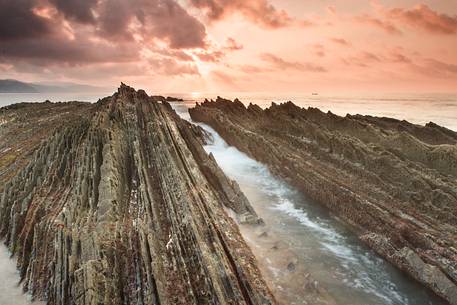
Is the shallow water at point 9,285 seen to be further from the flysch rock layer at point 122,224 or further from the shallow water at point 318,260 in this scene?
the shallow water at point 318,260

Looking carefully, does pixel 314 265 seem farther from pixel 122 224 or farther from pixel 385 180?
pixel 385 180

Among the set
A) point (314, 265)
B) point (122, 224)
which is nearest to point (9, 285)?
point (122, 224)

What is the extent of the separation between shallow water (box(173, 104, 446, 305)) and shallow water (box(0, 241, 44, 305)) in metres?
6.82

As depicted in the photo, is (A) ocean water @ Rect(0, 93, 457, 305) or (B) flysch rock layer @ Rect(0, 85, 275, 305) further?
(A) ocean water @ Rect(0, 93, 457, 305)

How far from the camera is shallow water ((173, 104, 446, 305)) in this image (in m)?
9.52

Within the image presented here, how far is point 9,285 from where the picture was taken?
9219 millimetres

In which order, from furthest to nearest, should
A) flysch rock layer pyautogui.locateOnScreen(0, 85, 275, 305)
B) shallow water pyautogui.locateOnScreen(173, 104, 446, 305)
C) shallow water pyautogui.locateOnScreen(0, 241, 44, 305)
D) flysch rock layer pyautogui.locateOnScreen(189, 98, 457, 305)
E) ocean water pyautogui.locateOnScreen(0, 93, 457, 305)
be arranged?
flysch rock layer pyautogui.locateOnScreen(189, 98, 457, 305)
shallow water pyautogui.locateOnScreen(173, 104, 446, 305)
ocean water pyautogui.locateOnScreen(0, 93, 457, 305)
shallow water pyautogui.locateOnScreen(0, 241, 44, 305)
flysch rock layer pyautogui.locateOnScreen(0, 85, 275, 305)

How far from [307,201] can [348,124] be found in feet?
33.4

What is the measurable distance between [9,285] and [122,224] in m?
3.39

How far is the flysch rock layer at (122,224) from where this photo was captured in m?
7.87

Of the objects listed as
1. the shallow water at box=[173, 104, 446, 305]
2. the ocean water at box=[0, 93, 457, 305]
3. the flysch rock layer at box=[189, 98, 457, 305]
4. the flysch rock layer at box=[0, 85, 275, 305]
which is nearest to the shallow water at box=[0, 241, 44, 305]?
the ocean water at box=[0, 93, 457, 305]

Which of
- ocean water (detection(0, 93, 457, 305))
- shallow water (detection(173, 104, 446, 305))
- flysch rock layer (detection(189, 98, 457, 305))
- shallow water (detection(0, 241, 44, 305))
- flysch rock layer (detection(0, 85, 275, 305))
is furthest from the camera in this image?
flysch rock layer (detection(189, 98, 457, 305))

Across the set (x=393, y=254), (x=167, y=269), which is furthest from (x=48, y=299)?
(x=393, y=254)

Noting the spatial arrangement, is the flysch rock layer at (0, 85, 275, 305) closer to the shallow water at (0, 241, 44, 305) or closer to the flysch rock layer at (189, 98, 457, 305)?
the shallow water at (0, 241, 44, 305)
